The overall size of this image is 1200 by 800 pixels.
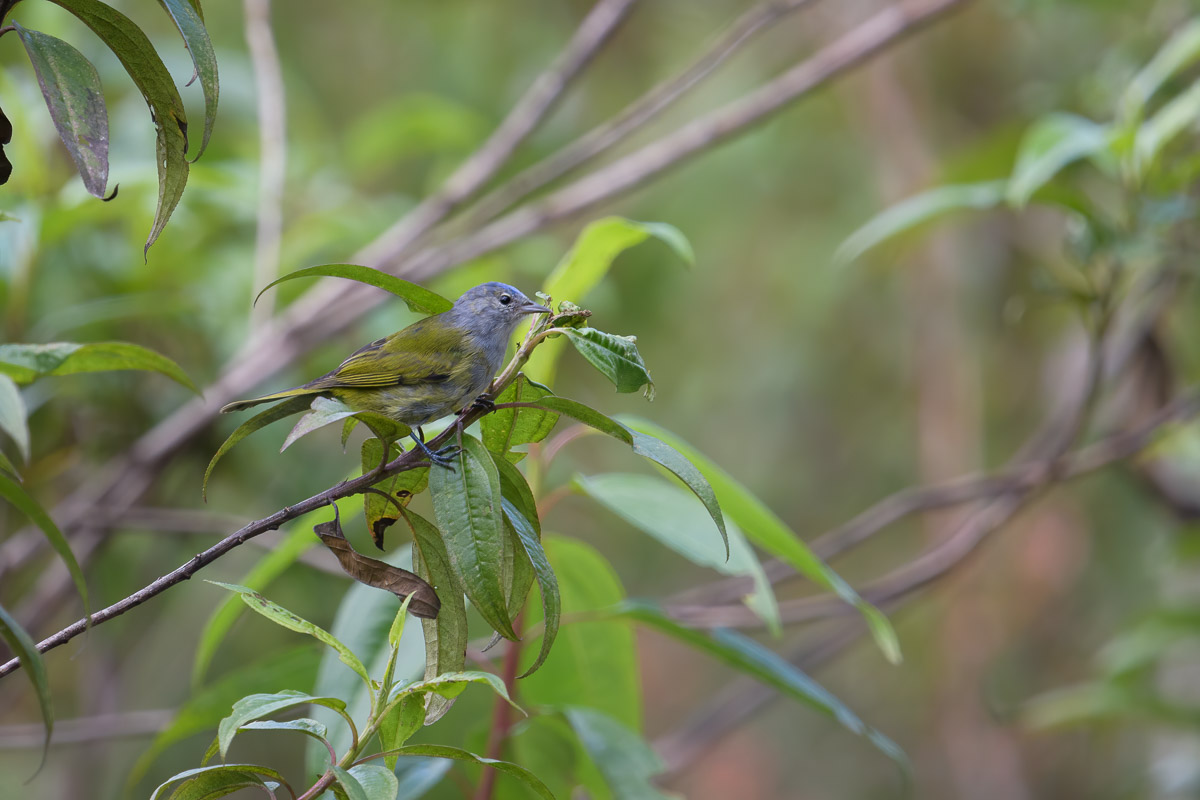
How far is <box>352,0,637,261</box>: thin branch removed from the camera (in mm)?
2832

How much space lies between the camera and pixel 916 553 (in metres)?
5.88

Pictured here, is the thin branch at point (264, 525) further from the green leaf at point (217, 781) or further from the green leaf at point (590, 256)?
the green leaf at point (590, 256)

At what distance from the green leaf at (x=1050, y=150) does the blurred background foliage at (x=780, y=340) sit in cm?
51

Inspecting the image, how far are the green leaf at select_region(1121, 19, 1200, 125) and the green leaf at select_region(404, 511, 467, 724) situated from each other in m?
2.54

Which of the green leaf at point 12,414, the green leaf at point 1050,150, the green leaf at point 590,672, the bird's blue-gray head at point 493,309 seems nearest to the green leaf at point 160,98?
the green leaf at point 12,414

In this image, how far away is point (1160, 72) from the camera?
2912 mm

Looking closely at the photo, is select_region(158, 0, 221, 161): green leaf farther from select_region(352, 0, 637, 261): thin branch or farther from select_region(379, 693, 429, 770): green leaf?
select_region(352, 0, 637, 261): thin branch

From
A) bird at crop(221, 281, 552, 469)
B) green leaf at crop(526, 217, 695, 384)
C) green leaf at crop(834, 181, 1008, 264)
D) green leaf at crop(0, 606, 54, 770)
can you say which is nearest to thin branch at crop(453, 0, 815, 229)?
green leaf at crop(834, 181, 1008, 264)

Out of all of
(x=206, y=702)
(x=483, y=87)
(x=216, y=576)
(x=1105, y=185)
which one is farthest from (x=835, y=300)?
(x=206, y=702)

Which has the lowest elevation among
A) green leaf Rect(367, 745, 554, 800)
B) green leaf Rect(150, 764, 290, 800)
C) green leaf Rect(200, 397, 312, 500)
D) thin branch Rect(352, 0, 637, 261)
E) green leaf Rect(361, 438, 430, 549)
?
green leaf Rect(367, 745, 554, 800)

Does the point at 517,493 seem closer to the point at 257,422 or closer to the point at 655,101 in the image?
the point at 257,422

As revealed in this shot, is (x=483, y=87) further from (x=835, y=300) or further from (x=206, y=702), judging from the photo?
(x=206, y=702)

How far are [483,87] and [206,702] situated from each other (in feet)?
13.5

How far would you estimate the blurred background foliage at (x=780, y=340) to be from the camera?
3342 mm
